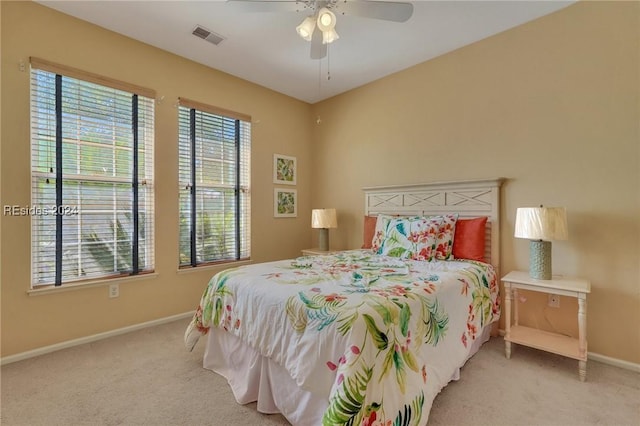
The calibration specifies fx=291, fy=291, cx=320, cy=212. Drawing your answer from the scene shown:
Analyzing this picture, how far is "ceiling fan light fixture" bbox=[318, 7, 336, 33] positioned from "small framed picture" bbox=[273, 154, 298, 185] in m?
2.31

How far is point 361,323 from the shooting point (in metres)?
1.36

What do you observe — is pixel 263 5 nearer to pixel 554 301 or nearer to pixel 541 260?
pixel 541 260

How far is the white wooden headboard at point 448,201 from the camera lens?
9.15ft

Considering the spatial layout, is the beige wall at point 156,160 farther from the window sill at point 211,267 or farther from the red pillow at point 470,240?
the red pillow at point 470,240

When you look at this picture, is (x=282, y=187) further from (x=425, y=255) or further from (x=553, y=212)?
(x=553, y=212)

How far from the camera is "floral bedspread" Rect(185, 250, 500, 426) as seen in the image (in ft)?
4.30

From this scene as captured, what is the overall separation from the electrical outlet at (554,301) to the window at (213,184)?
10.7ft

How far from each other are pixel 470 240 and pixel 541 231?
2.04 ft

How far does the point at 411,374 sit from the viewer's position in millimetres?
1492

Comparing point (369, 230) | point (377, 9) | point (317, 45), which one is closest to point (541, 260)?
point (369, 230)

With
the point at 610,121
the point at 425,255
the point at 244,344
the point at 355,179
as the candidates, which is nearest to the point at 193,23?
the point at 355,179

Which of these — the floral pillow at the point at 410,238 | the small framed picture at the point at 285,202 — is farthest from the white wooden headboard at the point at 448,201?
the small framed picture at the point at 285,202

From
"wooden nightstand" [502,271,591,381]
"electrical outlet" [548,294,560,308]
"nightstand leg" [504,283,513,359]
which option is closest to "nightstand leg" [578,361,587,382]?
"wooden nightstand" [502,271,591,381]

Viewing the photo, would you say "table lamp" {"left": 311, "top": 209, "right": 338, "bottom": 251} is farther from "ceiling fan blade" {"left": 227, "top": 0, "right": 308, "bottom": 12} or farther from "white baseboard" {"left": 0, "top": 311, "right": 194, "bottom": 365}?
"ceiling fan blade" {"left": 227, "top": 0, "right": 308, "bottom": 12}
